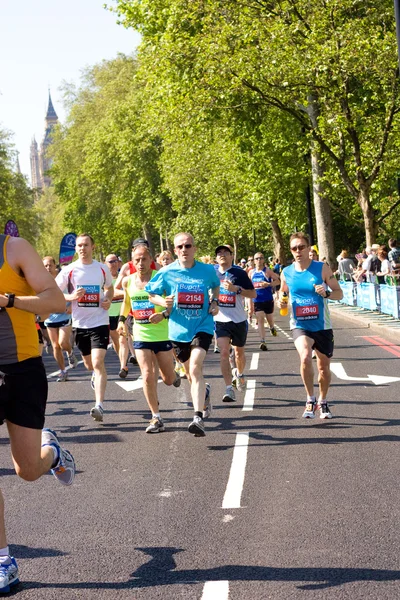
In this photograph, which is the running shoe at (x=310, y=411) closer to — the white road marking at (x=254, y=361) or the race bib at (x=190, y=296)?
the race bib at (x=190, y=296)

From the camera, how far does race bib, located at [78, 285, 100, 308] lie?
36.1ft

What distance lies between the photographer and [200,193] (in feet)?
198

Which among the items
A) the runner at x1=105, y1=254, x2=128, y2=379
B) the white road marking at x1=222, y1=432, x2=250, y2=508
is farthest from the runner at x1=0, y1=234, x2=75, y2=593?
the runner at x1=105, y1=254, x2=128, y2=379

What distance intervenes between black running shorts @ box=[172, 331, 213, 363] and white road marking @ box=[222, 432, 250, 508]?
2.91ft

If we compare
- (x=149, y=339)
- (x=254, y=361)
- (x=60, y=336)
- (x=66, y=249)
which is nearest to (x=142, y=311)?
(x=149, y=339)

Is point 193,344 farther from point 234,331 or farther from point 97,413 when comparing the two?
point 234,331

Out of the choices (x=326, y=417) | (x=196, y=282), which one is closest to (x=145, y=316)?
(x=196, y=282)

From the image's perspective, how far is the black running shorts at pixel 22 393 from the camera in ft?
16.2

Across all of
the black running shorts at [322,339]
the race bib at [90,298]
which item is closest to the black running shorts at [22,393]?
the black running shorts at [322,339]

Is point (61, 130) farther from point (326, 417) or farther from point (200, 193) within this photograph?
point (326, 417)

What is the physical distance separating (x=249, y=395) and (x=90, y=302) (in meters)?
2.47

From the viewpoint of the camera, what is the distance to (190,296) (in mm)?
9500

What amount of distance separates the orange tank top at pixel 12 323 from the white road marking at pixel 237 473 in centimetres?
208

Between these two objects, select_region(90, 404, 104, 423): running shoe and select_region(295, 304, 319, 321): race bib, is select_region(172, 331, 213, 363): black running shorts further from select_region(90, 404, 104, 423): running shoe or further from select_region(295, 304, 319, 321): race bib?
select_region(90, 404, 104, 423): running shoe
